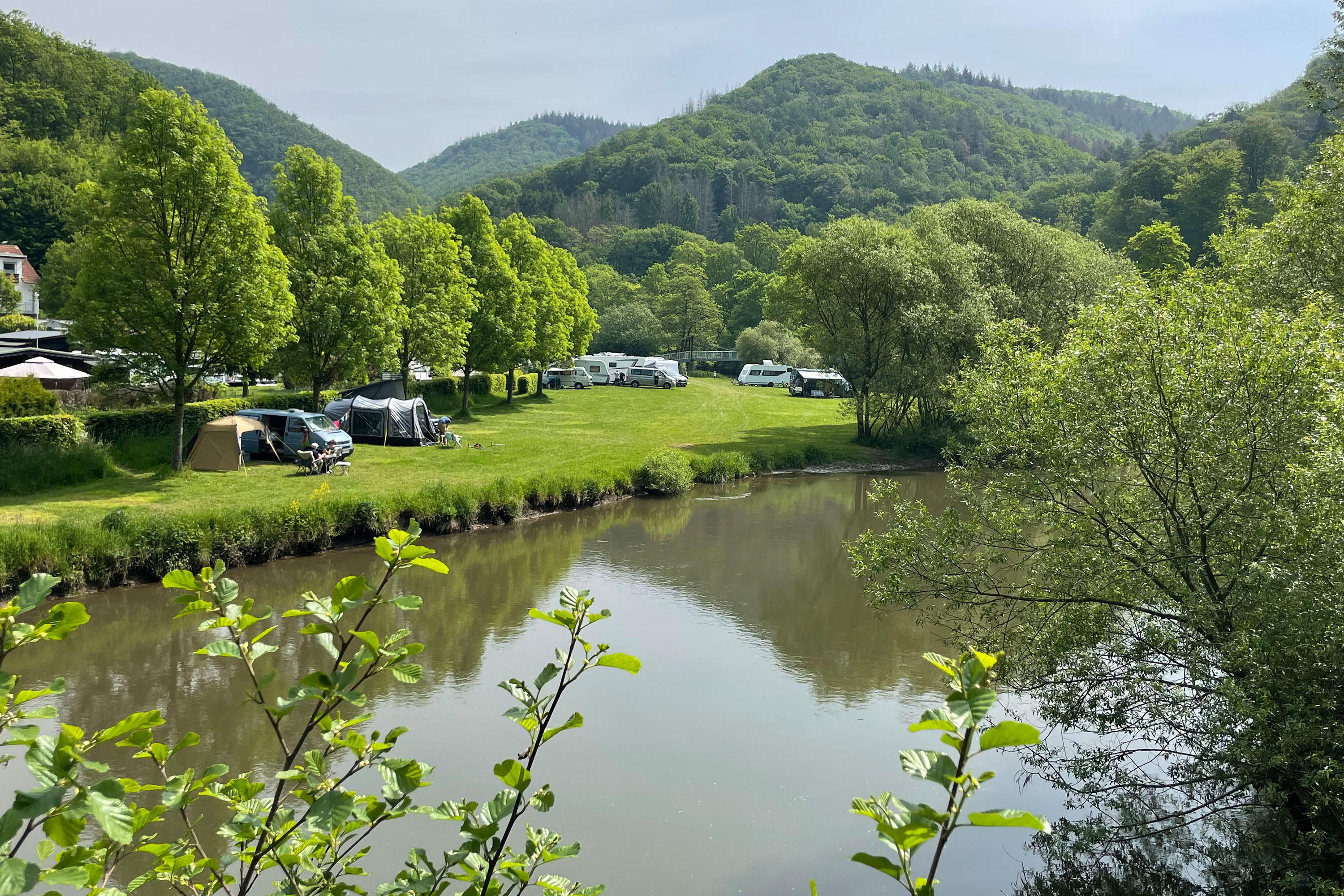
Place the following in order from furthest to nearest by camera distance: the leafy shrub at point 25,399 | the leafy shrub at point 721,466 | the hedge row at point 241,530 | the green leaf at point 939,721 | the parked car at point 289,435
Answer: the leafy shrub at point 721,466 → the parked car at point 289,435 → the leafy shrub at point 25,399 → the hedge row at point 241,530 → the green leaf at point 939,721

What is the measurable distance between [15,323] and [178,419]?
37.3m

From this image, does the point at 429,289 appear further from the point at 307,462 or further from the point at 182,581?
the point at 182,581

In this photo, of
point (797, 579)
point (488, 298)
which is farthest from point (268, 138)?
point (797, 579)

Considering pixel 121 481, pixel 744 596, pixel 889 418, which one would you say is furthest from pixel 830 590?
pixel 889 418

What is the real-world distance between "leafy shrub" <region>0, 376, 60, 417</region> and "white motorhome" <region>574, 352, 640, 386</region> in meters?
35.8

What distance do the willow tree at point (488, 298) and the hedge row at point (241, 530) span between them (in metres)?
15.7

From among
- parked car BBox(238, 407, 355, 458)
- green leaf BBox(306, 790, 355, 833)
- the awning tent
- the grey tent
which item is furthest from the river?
the awning tent

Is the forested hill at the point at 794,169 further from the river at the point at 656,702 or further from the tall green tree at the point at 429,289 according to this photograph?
the river at the point at 656,702

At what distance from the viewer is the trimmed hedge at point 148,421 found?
63.6 ft

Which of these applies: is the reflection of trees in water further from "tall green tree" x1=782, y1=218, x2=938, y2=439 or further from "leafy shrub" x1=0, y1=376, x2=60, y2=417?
"leafy shrub" x1=0, y1=376, x2=60, y2=417

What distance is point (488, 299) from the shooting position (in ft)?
122

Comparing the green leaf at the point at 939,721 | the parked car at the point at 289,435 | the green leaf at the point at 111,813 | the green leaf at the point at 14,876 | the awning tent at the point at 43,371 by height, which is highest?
the green leaf at the point at 939,721

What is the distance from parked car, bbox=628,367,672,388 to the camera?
57.1 meters

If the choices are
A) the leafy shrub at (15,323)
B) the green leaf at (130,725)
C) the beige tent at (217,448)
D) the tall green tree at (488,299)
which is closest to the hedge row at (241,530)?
the beige tent at (217,448)
